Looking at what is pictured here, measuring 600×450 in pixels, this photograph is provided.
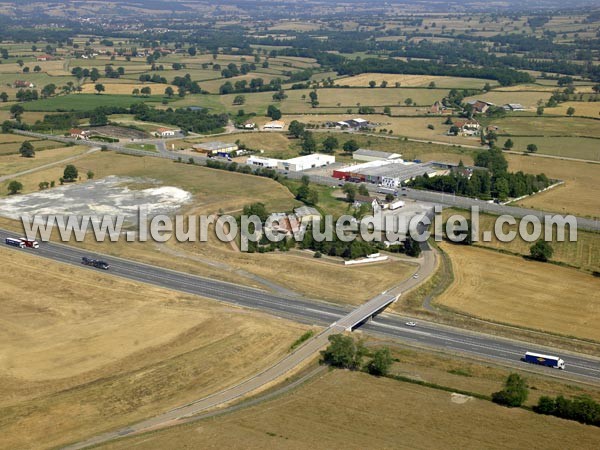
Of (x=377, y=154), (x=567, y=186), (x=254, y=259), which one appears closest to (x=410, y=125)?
(x=377, y=154)

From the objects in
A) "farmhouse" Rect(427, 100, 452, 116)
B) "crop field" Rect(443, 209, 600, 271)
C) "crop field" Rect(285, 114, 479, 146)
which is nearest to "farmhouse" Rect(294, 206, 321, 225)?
"crop field" Rect(443, 209, 600, 271)

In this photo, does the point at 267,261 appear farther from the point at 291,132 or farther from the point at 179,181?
the point at 291,132

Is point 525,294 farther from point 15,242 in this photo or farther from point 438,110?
point 438,110

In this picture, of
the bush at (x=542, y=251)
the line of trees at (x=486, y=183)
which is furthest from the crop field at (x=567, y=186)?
the bush at (x=542, y=251)

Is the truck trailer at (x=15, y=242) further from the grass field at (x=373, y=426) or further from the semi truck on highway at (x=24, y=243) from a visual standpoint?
the grass field at (x=373, y=426)

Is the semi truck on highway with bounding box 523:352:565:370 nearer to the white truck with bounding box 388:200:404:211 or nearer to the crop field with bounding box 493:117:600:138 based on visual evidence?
the white truck with bounding box 388:200:404:211

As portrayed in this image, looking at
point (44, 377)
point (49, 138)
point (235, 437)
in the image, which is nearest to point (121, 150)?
point (49, 138)
